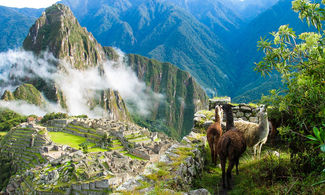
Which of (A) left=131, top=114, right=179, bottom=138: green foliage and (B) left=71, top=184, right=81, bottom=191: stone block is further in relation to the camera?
(A) left=131, top=114, right=179, bottom=138: green foliage

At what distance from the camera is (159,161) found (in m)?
5.06

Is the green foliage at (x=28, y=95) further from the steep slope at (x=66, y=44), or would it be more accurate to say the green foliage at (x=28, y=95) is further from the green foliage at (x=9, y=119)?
the steep slope at (x=66, y=44)

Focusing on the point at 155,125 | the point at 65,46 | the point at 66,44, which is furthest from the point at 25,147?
the point at 155,125

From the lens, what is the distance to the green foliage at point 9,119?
77000 mm

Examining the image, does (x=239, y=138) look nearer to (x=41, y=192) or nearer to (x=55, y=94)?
(x=41, y=192)

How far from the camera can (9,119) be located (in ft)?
294

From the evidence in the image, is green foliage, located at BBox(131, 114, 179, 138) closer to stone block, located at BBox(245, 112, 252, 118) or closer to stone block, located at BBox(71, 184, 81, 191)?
stone block, located at BBox(71, 184, 81, 191)

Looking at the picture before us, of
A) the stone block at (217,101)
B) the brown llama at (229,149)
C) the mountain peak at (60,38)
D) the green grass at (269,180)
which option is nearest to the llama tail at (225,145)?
the brown llama at (229,149)

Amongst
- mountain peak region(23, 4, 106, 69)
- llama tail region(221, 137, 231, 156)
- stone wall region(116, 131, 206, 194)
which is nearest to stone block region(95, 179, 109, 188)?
stone wall region(116, 131, 206, 194)

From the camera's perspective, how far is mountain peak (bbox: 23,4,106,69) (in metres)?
163

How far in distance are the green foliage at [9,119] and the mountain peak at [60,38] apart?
7462 centimetres

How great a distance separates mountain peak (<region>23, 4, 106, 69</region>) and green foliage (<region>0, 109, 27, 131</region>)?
74624 millimetres

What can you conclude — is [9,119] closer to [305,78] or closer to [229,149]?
[229,149]

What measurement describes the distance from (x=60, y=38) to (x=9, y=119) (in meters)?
89.6
